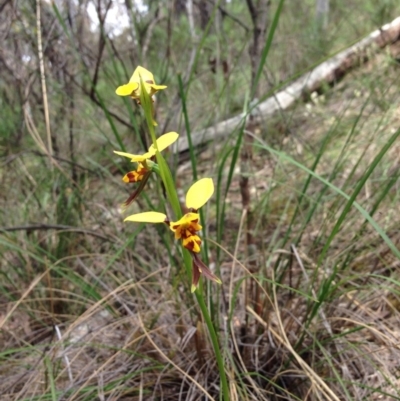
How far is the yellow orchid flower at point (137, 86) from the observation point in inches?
22.9

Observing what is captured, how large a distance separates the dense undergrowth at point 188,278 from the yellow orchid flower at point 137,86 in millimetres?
334

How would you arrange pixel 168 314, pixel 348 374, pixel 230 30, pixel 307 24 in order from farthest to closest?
pixel 307 24, pixel 230 30, pixel 168 314, pixel 348 374

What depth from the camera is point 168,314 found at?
1386 millimetres

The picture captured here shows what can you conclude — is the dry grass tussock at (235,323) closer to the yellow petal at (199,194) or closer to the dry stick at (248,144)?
the dry stick at (248,144)

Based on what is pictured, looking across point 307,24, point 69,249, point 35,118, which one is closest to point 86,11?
point 35,118

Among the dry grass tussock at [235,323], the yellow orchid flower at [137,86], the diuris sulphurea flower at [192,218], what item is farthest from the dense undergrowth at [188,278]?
the yellow orchid flower at [137,86]

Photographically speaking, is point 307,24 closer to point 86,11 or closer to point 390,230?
point 86,11

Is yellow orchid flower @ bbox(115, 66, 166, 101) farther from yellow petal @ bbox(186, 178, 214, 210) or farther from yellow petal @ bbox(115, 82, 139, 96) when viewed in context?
yellow petal @ bbox(186, 178, 214, 210)

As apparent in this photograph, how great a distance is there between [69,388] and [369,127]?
→ 1994mm

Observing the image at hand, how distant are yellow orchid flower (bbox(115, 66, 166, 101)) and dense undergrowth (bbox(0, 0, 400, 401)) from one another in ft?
1.10

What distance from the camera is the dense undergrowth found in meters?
1.07

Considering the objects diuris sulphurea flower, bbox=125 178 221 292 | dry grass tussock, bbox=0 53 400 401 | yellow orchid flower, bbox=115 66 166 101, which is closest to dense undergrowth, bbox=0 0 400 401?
dry grass tussock, bbox=0 53 400 401

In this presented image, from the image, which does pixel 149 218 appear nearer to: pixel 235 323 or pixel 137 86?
pixel 137 86

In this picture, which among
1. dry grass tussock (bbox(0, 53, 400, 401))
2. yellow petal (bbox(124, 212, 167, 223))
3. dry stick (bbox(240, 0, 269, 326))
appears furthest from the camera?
dry stick (bbox(240, 0, 269, 326))
